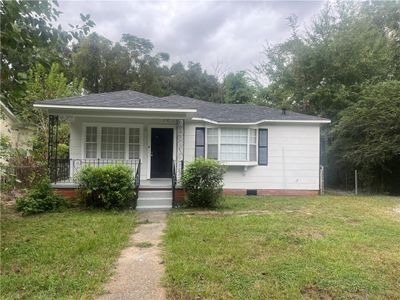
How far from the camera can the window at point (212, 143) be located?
13.8 meters

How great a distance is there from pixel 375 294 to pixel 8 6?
201 inches

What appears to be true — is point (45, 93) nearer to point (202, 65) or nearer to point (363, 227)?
point (363, 227)

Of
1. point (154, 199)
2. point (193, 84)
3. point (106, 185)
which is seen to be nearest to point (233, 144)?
point (154, 199)

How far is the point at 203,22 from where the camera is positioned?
17797mm

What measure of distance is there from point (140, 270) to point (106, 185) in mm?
5067

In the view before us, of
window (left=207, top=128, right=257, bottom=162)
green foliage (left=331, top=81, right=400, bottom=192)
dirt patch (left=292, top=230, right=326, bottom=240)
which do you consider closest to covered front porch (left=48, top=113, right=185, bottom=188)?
window (left=207, top=128, right=257, bottom=162)

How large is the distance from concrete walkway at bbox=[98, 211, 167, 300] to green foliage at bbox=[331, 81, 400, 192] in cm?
1103

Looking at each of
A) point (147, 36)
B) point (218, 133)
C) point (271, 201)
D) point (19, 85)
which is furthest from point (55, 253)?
point (147, 36)

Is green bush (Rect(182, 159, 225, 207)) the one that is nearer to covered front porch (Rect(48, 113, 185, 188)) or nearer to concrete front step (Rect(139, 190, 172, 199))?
concrete front step (Rect(139, 190, 172, 199))

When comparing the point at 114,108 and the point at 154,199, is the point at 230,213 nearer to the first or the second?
the point at 154,199

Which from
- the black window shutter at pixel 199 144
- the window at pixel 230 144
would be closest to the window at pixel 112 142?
the black window shutter at pixel 199 144

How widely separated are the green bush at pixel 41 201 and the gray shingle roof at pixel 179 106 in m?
2.86

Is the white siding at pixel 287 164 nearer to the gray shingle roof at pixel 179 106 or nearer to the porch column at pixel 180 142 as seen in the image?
the gray shingle roof at pixel 179 106

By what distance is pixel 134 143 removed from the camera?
13273 millimetres
